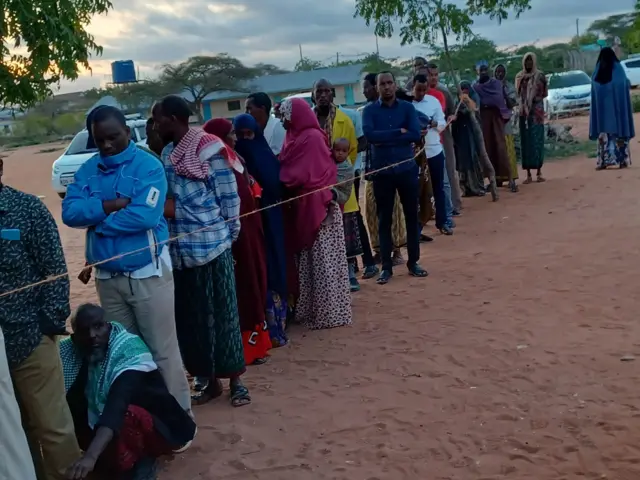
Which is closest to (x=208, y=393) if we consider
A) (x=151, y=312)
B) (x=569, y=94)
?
(x=151, y=312)

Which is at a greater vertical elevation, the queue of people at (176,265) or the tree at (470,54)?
the tree at (470,54)

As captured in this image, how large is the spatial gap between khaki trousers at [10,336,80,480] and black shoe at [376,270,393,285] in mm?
4183

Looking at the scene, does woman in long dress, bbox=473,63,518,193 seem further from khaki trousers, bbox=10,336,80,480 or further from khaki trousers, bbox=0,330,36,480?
khaki trousers, bbox=0,330,36,480

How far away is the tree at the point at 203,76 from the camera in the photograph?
4294 centimetres

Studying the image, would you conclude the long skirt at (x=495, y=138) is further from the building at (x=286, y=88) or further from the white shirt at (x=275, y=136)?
the building at (x=286, y=88)

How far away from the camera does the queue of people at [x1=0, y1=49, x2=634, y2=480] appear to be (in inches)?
131

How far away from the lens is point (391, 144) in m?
7.00

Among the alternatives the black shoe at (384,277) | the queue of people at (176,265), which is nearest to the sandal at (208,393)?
the queue of people at (176,265)

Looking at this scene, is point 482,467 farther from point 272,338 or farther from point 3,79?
point 3,79

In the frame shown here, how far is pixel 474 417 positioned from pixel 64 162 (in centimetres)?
1466

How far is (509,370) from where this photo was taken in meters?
4.88

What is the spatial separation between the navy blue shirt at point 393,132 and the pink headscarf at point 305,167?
111cm

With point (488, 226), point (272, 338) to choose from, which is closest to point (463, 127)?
point (488, 226)

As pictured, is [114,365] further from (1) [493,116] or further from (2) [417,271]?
(1) [493,116]
